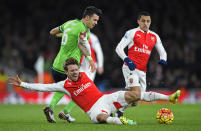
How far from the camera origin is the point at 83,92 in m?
7.73

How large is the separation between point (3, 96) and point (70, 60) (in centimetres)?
1211

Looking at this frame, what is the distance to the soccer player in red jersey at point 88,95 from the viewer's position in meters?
7.54

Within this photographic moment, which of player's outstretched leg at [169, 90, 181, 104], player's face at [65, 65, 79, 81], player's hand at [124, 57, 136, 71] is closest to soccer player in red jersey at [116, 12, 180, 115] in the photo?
player's hand at [124, 57, 136, 71]

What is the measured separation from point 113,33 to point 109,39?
0.42 m

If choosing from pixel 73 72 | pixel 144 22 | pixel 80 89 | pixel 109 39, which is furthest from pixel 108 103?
pixel 109 39

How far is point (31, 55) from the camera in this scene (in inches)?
821

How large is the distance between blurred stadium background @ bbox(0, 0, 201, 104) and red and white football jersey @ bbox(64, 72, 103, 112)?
10126 millimetres

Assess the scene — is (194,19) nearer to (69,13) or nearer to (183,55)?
(183,55)

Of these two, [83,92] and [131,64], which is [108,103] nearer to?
[83,92]

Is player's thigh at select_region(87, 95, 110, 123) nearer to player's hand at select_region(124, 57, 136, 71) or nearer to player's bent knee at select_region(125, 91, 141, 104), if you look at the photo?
player's bent knee at select_region(125, 91, 141, 104)

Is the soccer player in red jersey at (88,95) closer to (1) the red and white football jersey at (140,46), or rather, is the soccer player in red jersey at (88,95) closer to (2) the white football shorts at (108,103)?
(2) the white football shorts at (108,103)

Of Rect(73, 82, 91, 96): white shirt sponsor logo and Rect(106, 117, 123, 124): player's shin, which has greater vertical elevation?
Rect(73, 82, 91, 96): white shirt sponsor logo

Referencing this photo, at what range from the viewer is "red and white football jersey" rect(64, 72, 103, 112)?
770 centimetres

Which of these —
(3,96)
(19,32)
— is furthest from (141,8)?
(3,96)
